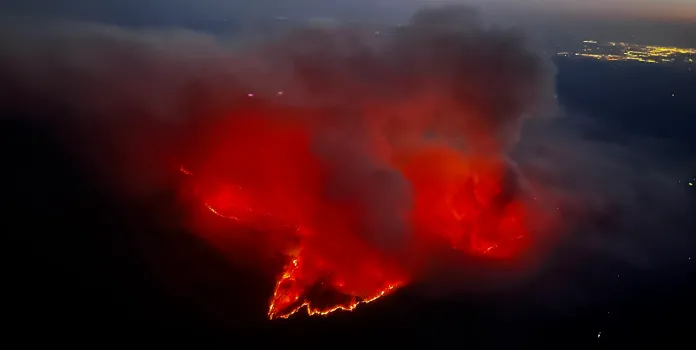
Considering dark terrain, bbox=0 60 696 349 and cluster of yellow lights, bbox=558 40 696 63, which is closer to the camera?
dark terrain, bbox=0 60 696 349

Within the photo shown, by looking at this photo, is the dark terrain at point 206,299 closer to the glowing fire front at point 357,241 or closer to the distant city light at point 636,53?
the glowing fire front at point 357,241

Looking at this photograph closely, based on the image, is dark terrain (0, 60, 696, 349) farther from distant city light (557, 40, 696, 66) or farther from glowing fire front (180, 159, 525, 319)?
distant city light (557, 40, 696, 66)

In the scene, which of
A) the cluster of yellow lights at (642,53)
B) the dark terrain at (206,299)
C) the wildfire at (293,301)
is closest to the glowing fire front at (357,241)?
the wildfire at (293,301)

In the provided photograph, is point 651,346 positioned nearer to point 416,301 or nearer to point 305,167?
point 416,301

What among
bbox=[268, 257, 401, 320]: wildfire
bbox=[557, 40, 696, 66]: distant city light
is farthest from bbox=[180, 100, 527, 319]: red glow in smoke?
bbox=[557, 40, 696, 66]: distant city light

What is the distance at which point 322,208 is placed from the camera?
94.7 feet

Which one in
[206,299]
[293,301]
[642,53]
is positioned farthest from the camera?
[642,53]

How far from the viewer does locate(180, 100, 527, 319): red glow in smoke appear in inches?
1003

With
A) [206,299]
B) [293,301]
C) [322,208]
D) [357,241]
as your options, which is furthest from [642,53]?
[206,299]

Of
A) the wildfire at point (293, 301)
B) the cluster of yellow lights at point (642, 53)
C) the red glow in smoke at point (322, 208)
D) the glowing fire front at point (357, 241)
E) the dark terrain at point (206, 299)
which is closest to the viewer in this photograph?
the dark terrain at point (206, 299)

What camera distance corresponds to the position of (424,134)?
114 ft

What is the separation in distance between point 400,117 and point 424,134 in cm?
222

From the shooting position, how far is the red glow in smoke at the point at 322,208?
25484mm

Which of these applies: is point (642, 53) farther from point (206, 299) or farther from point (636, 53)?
point (206, 299)
